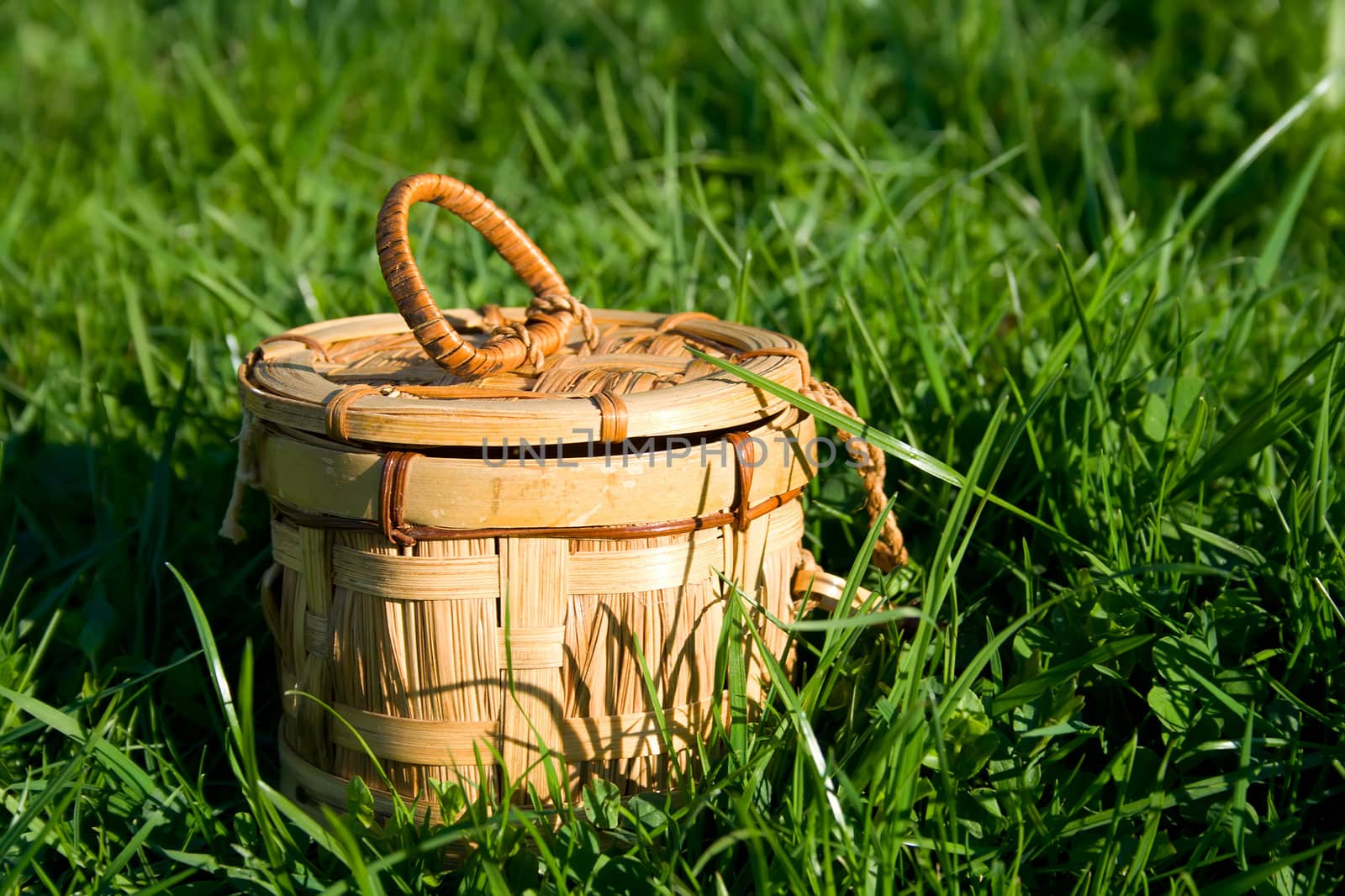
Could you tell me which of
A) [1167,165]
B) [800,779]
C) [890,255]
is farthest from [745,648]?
[1167,165]

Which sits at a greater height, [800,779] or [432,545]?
[432,545]

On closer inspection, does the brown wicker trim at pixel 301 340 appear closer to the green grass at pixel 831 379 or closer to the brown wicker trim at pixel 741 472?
the green grass at pixel 831 379

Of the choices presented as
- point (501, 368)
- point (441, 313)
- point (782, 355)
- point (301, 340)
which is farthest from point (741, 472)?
point (301, 340)

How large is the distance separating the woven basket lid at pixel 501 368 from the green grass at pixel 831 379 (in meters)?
0.21

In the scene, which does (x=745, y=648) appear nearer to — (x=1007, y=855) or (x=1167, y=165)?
(x=1007, y=855)

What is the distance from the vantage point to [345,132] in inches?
124

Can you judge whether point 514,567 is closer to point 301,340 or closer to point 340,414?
point 340,414

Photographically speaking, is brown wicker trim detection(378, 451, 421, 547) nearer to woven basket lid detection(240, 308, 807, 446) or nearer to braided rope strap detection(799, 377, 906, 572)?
woven basket lid detection(240, 308, 807, 446)

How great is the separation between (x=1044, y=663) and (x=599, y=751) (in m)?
0.53

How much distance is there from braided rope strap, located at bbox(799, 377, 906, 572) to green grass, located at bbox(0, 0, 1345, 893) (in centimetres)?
5

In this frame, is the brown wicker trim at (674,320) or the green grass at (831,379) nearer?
the green grass at (831,379)

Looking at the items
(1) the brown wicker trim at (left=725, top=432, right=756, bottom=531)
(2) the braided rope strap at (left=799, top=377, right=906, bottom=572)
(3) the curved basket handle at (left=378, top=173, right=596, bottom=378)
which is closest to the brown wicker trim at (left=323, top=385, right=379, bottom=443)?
(3) the curved basket handle at (left=378, top=173, right=596, bottom=378)

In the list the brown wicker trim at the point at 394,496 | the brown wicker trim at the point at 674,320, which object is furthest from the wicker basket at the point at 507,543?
the brown wicker trim at the point at 674,320

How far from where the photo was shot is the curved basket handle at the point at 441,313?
1269mm
